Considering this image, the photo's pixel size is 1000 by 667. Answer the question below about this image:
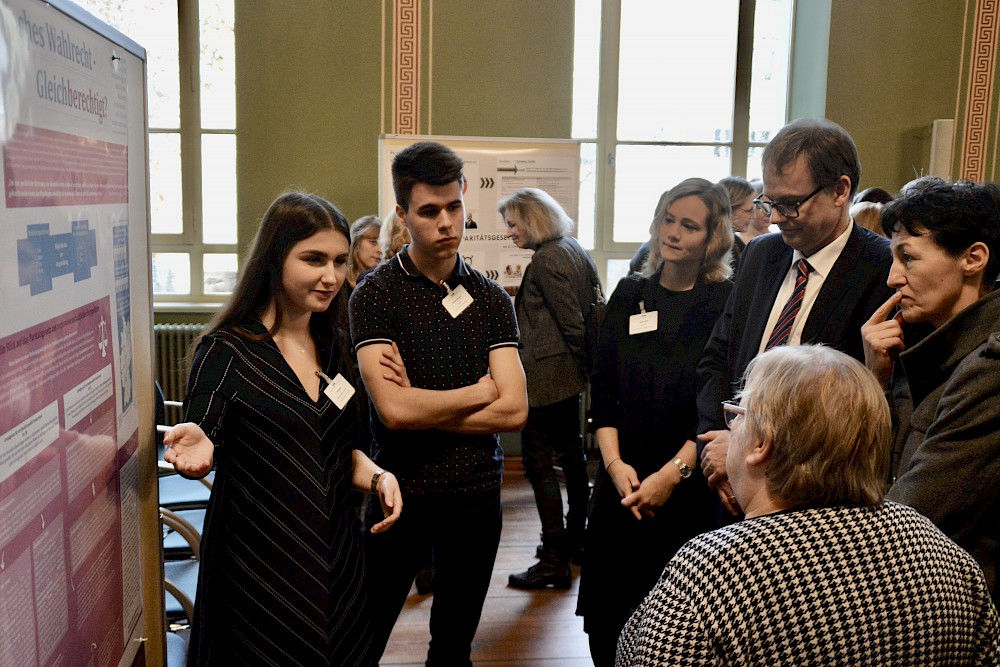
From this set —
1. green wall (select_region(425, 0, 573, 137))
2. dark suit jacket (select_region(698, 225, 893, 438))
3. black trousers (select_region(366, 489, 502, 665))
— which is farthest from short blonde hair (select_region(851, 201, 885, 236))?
A: green wall (select_region(425, 0, 573, 137))

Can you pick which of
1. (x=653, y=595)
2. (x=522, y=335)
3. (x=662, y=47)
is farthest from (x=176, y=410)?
(x=653, y=595)

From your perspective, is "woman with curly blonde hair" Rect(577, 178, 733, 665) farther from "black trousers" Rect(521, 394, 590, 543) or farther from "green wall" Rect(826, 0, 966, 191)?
"green wall" Rect(826, 0, 966, 191)

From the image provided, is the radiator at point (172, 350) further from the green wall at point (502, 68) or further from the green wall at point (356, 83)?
the green wall at point (502, 68)

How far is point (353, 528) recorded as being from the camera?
181 cm

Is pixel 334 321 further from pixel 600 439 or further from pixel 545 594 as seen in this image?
pixel 545 594

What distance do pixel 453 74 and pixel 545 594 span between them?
3201 millimetres

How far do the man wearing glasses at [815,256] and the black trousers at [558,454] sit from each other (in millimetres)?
1722

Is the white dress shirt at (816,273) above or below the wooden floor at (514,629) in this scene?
above

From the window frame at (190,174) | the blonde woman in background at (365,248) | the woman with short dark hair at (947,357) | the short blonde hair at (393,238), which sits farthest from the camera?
the window frame at (190,174)

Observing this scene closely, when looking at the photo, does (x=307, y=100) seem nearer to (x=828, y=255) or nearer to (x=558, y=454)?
(x=558, y=454)

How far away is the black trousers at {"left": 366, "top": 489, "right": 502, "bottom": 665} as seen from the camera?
2.02 metres


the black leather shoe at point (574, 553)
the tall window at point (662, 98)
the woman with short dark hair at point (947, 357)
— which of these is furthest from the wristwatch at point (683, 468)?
the tall window at point (662, 98)

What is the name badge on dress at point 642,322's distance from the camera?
7.59 ft

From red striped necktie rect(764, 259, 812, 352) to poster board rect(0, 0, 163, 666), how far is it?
54.6 inches
